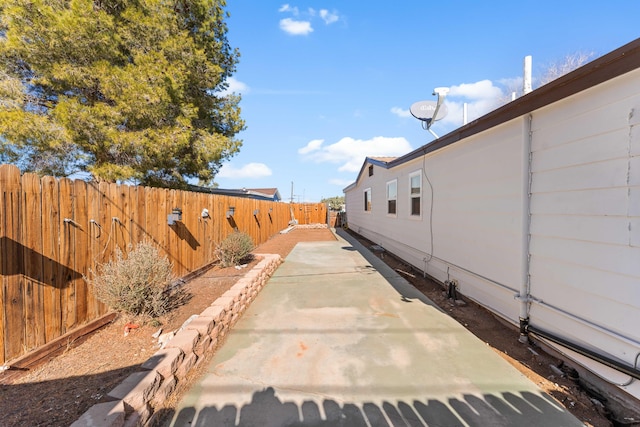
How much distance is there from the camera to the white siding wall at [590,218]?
212 cm

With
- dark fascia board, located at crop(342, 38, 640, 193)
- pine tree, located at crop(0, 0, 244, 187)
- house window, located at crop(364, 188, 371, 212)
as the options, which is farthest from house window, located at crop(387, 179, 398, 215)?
pine tree, located at crop(0, 0, 244, 187)

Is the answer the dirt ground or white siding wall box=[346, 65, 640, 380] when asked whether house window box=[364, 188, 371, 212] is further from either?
the dirt ground

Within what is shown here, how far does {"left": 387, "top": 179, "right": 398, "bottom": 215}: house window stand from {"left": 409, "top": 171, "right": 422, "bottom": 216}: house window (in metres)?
1.25

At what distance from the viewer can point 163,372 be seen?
219cm

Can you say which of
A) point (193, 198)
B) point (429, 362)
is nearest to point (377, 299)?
point (429, 362)

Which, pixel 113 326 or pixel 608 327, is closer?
pixel 608 327

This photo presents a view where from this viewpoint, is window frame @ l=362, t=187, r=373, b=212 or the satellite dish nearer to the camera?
the satellite dish

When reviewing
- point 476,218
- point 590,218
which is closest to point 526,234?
point 590,218

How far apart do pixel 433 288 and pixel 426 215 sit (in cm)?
158

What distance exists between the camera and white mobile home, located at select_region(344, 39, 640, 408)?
84.2 inches

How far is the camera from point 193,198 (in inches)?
217

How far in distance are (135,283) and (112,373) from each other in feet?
3.56

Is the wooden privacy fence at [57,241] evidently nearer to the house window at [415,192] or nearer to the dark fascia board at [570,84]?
the dark fascia board at [570,84]

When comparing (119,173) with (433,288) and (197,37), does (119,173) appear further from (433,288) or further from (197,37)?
(433,288)
